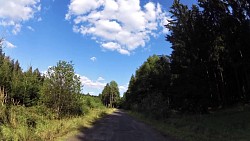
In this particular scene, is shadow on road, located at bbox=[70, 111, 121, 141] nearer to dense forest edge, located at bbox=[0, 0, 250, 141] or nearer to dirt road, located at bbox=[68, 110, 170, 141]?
dirt road, located at bbox=[68, 110, 170, 141]

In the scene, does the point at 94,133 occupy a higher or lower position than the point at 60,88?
lower

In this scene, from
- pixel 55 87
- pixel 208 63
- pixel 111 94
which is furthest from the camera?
pixel 111 94

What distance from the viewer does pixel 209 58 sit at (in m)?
42.8

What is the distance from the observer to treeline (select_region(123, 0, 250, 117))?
38.1 m

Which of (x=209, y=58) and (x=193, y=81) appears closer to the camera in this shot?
(x=209, y=58)

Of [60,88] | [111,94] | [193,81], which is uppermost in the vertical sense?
[111,94]

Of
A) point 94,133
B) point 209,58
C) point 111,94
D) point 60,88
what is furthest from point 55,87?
point 111,94

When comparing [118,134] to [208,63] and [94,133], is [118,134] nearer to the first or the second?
[94,133]

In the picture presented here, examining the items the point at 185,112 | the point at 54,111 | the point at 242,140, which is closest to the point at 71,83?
the point at 54,111

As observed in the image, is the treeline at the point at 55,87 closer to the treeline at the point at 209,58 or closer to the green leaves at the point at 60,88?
the green leaves at the point at 60,88

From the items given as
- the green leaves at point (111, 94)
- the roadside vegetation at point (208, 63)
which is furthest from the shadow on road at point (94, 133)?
the green leaves at point (111, 94)

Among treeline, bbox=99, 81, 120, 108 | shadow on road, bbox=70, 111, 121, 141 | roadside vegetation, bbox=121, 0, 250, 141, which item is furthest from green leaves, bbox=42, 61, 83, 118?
treeline, bbox=99, 81, 120, 108

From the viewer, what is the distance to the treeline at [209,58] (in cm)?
3809

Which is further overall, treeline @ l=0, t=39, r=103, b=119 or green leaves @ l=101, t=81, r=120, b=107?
green leaves @ l=101, t=81, r=120, b=107
